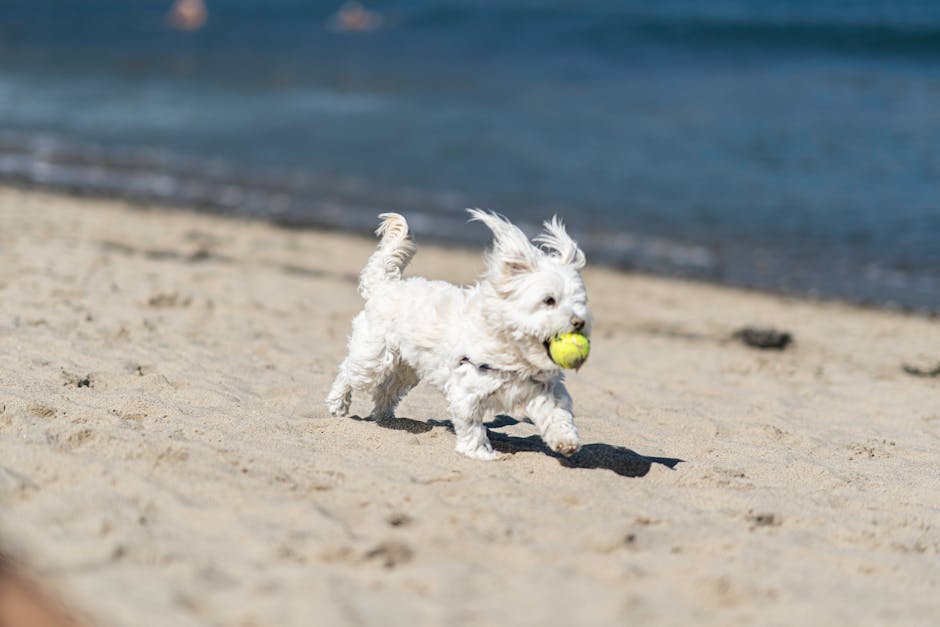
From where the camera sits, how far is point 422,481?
17.3ft

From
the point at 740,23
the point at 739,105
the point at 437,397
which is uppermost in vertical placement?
the point at 740,23

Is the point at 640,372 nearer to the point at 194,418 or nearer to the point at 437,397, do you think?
the point at 437,397

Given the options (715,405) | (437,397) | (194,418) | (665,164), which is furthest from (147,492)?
(665,164)

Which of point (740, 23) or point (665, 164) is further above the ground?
point (740, 23)

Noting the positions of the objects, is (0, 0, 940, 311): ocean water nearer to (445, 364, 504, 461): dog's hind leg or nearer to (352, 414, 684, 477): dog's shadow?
(352, 414, 684, 477): dog's shadow

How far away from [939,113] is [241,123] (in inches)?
615

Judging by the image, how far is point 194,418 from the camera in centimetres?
609

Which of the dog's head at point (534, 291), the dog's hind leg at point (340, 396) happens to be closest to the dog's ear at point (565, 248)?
the dog's head at point (534, 291)

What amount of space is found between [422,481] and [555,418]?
0.81 meters

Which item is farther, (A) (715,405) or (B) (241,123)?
(B) (241,123)

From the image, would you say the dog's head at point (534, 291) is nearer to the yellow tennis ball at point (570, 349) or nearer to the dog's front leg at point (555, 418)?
the yellow tennis ball at point (570, 349)

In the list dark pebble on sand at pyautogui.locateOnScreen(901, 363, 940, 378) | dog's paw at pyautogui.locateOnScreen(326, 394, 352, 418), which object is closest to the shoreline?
dark pebble on sand at pyautogui.locateOnScreen(901, 363, 940, 378)

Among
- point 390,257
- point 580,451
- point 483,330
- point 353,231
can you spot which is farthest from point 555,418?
point 353,231

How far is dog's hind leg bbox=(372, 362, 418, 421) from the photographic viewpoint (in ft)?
20.6
